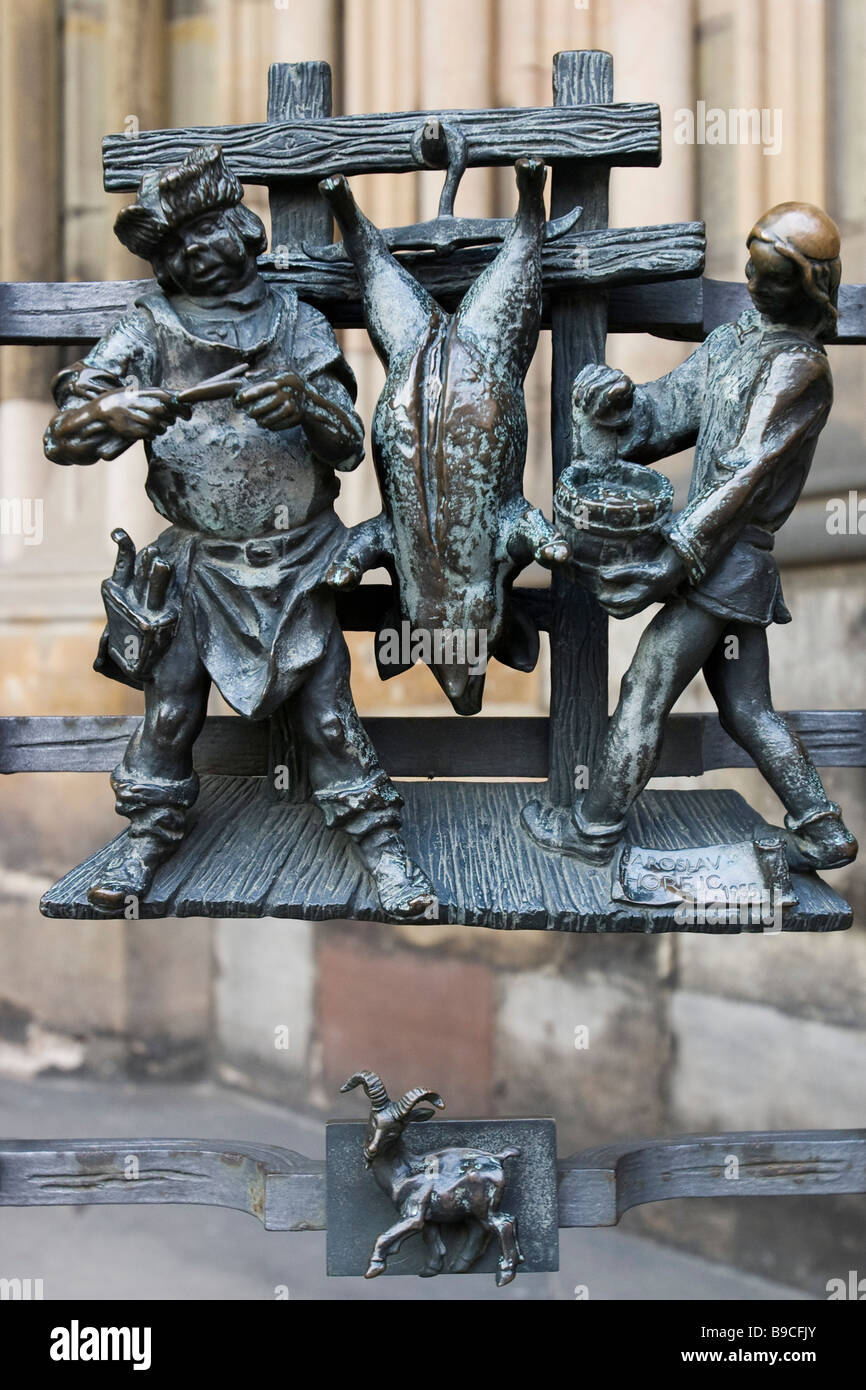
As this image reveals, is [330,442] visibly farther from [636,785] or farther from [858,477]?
[858,477]

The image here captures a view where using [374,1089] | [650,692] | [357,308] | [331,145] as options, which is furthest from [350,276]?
[374,1089]

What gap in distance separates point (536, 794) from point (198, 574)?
63 cm

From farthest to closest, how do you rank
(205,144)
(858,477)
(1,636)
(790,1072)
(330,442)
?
(1,636), (790,1072), (858,477), (205,144), (330,442)

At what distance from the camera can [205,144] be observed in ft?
6.48

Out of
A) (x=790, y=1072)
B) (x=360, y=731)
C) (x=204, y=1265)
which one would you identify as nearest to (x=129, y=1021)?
(x=204, y=1265)

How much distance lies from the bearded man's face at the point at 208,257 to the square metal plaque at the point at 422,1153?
122cm

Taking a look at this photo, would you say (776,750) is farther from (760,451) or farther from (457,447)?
(457,447)

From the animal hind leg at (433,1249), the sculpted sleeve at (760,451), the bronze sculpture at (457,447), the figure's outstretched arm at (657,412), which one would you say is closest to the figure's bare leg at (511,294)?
the bronze sculpture at (457,447)

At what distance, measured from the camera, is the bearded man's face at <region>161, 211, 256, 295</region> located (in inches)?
69.5

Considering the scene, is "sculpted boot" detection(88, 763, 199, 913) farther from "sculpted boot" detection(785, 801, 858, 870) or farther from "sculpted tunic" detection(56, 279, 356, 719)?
"sculpted boot" detection(785, 801, 858, 870)

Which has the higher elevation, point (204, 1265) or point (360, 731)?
point (360, 731)

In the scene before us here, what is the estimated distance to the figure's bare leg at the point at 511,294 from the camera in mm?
1840

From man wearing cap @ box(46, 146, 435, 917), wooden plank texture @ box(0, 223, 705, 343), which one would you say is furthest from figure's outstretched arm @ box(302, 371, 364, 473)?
wooden plank texture @ box(0, 223, 705, 343)

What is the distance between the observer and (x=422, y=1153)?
1.97 meters
